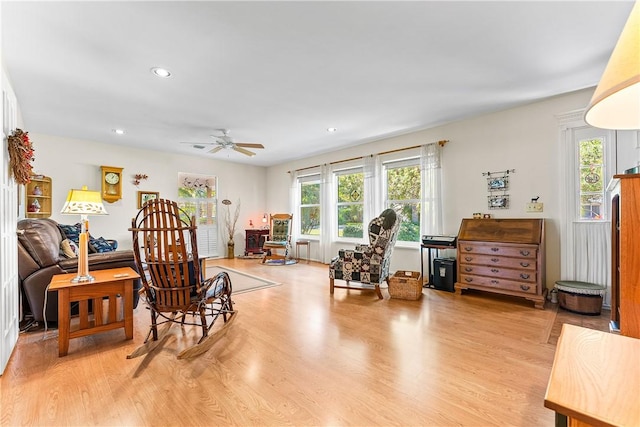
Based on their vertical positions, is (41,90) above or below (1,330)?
above

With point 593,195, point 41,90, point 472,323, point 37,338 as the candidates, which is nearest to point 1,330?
point 37,338

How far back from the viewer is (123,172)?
19.3ft

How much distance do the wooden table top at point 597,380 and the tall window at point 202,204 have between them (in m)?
7.03

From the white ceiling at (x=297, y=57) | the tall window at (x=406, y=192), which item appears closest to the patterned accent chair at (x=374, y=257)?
the tall window at (x=406, y=192)

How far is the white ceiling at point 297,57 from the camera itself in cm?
202

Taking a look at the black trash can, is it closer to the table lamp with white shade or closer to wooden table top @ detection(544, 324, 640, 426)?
wooden table top @ detection(544, 324, 640, 426)

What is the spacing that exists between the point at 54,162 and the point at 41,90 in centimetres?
254

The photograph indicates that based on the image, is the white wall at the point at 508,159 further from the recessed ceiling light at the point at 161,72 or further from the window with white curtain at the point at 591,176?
the recessed ceiling light at the point at 161,72

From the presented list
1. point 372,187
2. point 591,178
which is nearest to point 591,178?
point 591,178

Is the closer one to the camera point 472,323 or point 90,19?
point 90,19

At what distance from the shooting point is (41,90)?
3.24m

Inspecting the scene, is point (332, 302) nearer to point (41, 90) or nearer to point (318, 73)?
point (318, 73)

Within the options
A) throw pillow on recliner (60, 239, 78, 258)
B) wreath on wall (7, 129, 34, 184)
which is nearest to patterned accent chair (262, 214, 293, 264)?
throw pillow on recliner (60, 239, 78, 258)

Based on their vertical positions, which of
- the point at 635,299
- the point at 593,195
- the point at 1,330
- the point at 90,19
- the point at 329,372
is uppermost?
the point at 90,19
